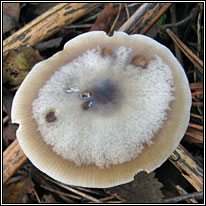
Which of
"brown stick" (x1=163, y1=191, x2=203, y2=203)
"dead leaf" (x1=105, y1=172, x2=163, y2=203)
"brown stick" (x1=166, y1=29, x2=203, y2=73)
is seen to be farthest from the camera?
"brown stick" (x1=166, y1=29, x2=203, y2=73)

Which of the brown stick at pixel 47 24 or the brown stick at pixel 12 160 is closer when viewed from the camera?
the brown stick at pixel 12 160

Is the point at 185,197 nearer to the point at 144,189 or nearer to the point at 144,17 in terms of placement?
the point at 144,189

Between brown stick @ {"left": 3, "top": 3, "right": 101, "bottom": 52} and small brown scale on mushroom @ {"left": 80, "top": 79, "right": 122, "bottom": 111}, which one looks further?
brown stick @ {"left": 3, "top": 3, "right": 101, "bottom": 52}

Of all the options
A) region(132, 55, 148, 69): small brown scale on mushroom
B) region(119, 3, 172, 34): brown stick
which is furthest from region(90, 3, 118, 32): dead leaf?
region(132, 55, 148, 69): small brown scale on mushroom

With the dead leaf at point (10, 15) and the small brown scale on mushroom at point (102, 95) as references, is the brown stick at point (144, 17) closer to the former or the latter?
the small brown scale on mushroom at point (102, 95)

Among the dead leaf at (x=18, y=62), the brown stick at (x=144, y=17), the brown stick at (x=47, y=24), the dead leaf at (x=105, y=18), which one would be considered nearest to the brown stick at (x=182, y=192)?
the brown stick at (x=144, y=17)

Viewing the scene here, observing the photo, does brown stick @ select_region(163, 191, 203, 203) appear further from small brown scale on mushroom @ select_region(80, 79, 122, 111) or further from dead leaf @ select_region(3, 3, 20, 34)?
Result: dead leaf @ select_region(3, 3, 20, 34)
